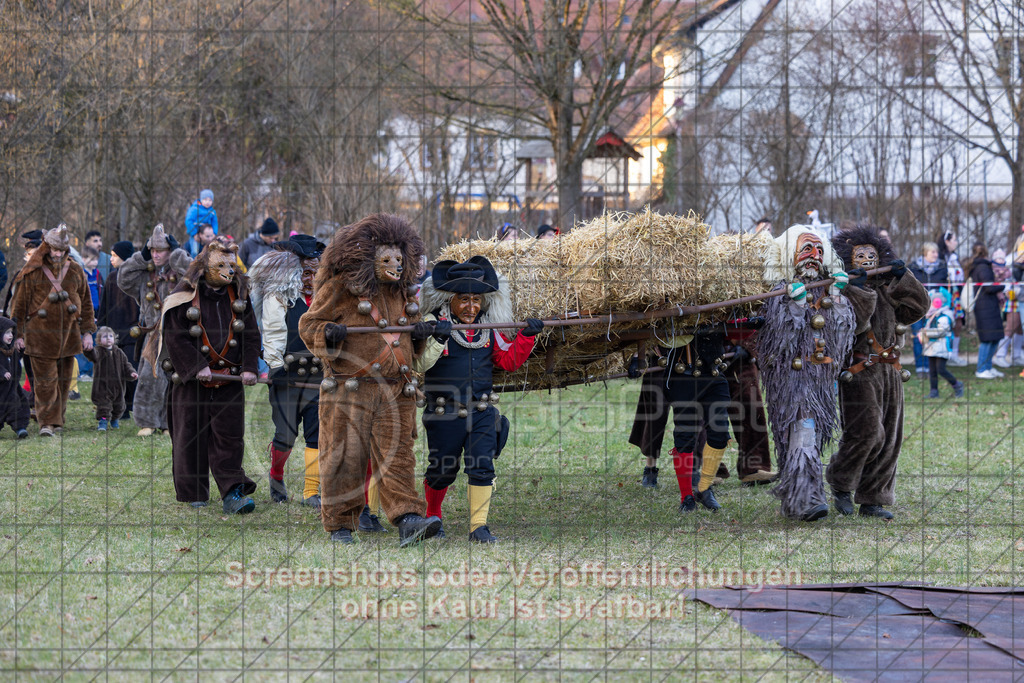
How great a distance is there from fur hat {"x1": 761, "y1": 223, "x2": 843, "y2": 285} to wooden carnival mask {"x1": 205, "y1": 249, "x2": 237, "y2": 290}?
3.23 m

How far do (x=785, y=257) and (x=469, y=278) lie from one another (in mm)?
1856

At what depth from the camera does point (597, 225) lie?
19.4 ft

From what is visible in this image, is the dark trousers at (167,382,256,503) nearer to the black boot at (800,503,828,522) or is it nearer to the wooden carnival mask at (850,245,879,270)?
the black boot at (800,503,828,522)

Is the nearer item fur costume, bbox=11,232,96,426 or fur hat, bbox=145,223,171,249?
fur hat, bbox=145,223,171,249

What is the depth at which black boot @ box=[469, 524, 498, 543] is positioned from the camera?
580cm

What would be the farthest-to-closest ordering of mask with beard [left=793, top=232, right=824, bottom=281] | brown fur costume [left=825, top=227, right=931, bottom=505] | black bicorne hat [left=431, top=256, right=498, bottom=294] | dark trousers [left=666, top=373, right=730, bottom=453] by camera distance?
dark trousers [left=666, top=373, right=730, bottom=453] → brown fur costume [left=825, top=227, right=931, bottom=505] → mask with beard [left=793, top=232, right=824, bottom=281] → black bicorne hat [left=431, top=256, right=498, bottom=294]

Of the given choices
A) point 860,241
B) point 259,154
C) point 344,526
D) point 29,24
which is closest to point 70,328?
point 29,24

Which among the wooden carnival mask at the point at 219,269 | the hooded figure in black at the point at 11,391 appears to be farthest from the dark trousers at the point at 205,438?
the hooded figure in black at the point at 11,391

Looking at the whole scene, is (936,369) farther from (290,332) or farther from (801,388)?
(290,332)

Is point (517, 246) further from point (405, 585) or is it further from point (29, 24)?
point (29, 24)

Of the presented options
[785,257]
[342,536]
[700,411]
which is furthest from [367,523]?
[785,257]

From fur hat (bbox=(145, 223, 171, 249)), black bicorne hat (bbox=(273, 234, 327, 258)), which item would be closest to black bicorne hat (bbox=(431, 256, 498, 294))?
black bicorne hat (bbox=(273, 234, 327, 258))

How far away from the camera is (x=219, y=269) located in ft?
21.9

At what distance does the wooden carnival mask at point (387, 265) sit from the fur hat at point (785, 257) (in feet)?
6.92
